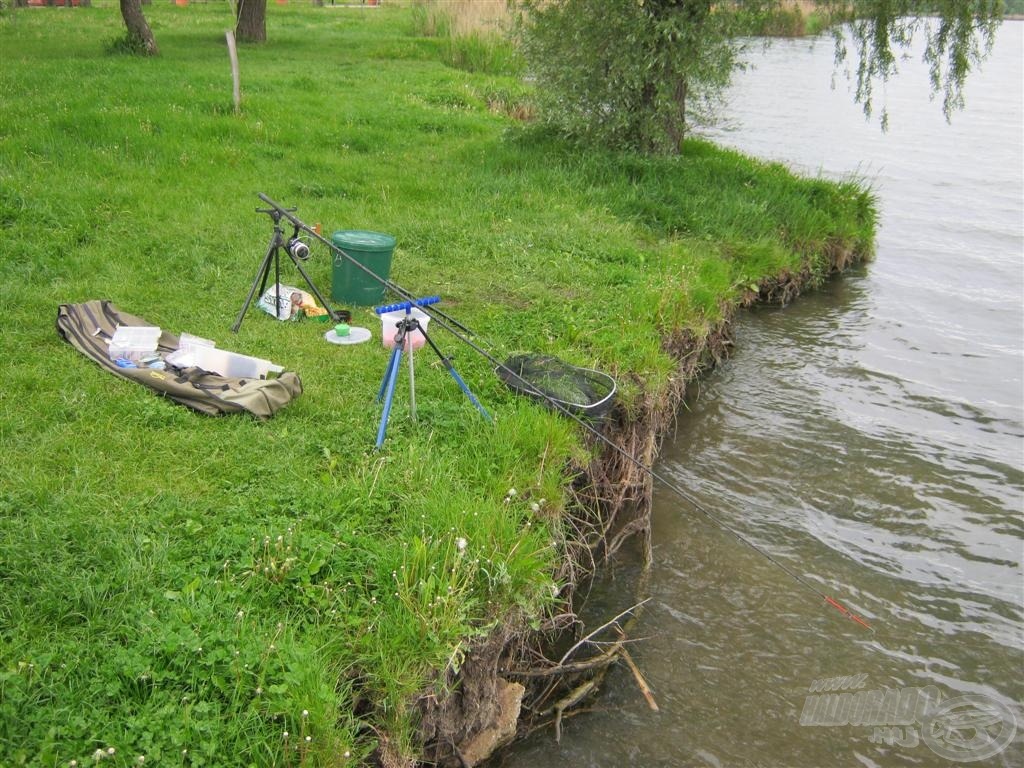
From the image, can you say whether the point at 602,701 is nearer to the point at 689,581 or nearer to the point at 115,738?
the point at 689,581

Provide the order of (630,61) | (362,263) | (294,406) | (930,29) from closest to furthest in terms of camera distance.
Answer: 1. (294,406)
2. (362,263)
3. (930,29)
4. (630,61)

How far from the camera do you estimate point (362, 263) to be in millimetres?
6645

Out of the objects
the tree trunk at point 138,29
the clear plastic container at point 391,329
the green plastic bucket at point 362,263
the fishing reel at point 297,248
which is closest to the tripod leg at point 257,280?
the fishing reel at point 297,248

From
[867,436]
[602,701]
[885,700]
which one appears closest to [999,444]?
[867,436]

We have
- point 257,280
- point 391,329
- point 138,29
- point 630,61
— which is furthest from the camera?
point 138,29

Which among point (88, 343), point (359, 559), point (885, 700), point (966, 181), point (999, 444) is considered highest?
point (966, 181)

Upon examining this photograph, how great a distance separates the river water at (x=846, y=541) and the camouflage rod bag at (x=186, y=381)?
7.39 feet

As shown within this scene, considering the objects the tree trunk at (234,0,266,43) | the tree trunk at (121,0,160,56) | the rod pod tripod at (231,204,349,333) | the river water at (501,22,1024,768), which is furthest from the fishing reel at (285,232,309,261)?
the tree trunk at (234,0,266,43)

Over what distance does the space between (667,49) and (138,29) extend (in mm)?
10369

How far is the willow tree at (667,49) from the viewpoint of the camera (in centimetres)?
974

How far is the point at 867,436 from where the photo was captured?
719cm

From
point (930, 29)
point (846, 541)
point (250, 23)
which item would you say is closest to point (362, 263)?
point (846, 541)

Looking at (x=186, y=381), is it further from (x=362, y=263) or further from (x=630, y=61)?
(x=630, y=61)

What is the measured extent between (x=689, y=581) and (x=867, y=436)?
2.76 m
